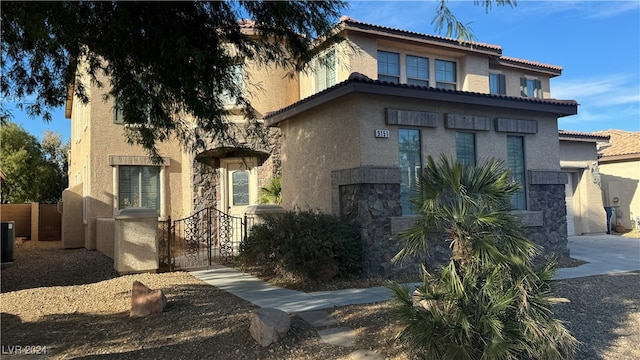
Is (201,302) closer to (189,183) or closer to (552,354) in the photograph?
(552,354)

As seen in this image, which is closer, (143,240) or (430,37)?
(143,240)

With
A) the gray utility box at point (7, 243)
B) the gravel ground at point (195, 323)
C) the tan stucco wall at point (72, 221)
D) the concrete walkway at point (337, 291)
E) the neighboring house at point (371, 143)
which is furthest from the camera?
the tan stucco wall at point (72, 221)

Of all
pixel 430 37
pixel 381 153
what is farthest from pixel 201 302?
pixel 430 37

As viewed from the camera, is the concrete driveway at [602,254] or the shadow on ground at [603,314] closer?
the shadow on ground at [603,314]

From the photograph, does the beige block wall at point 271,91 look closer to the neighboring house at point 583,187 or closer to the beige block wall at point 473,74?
the beige block wall at point 473,74

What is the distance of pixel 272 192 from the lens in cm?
1357

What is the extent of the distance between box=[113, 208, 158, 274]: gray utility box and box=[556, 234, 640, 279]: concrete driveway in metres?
8.38

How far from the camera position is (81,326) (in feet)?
20.3

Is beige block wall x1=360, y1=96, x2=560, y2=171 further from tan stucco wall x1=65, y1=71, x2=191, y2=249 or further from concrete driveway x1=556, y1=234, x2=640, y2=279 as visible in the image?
tan stucco wall x1=65, y1=71, x2=191, y2=249

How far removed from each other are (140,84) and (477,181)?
516cm

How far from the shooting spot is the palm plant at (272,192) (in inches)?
529

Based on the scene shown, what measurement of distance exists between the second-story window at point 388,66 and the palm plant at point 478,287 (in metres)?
10.1

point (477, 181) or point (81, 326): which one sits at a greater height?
point (477, 181)

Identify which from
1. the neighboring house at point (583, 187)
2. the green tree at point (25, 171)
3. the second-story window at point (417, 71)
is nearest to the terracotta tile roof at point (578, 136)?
the neighboring house at point (583, 187)
